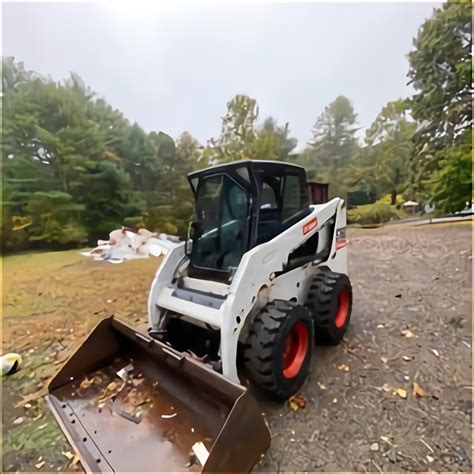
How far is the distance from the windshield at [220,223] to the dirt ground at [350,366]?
800mm

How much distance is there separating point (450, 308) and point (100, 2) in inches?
160

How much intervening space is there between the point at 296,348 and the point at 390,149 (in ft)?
16.3

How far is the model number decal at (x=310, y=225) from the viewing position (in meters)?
1.70

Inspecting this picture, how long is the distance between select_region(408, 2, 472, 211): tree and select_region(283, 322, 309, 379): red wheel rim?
5.49m

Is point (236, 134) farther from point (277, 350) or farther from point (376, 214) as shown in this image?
point (277, 350)

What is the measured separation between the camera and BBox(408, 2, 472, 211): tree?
532cm

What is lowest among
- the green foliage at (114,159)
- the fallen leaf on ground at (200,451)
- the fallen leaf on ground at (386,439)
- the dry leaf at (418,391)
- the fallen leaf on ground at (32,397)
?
the dry leaf at (418,391)

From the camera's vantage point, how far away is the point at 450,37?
547cm

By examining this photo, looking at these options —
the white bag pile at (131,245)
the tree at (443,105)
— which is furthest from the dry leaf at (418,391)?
the tree at (443,105)

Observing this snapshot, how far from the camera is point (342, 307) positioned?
197cm

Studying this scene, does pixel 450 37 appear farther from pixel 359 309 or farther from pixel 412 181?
pixel 359 309

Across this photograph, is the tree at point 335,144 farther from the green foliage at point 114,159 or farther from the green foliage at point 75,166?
the green foliage at point 75,166

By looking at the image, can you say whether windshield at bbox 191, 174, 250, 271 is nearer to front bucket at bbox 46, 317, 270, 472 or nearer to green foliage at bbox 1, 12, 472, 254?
front bucket at bbox 46, 317, 270, 472

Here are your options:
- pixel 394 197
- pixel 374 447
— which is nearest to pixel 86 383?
pixel 374 447
